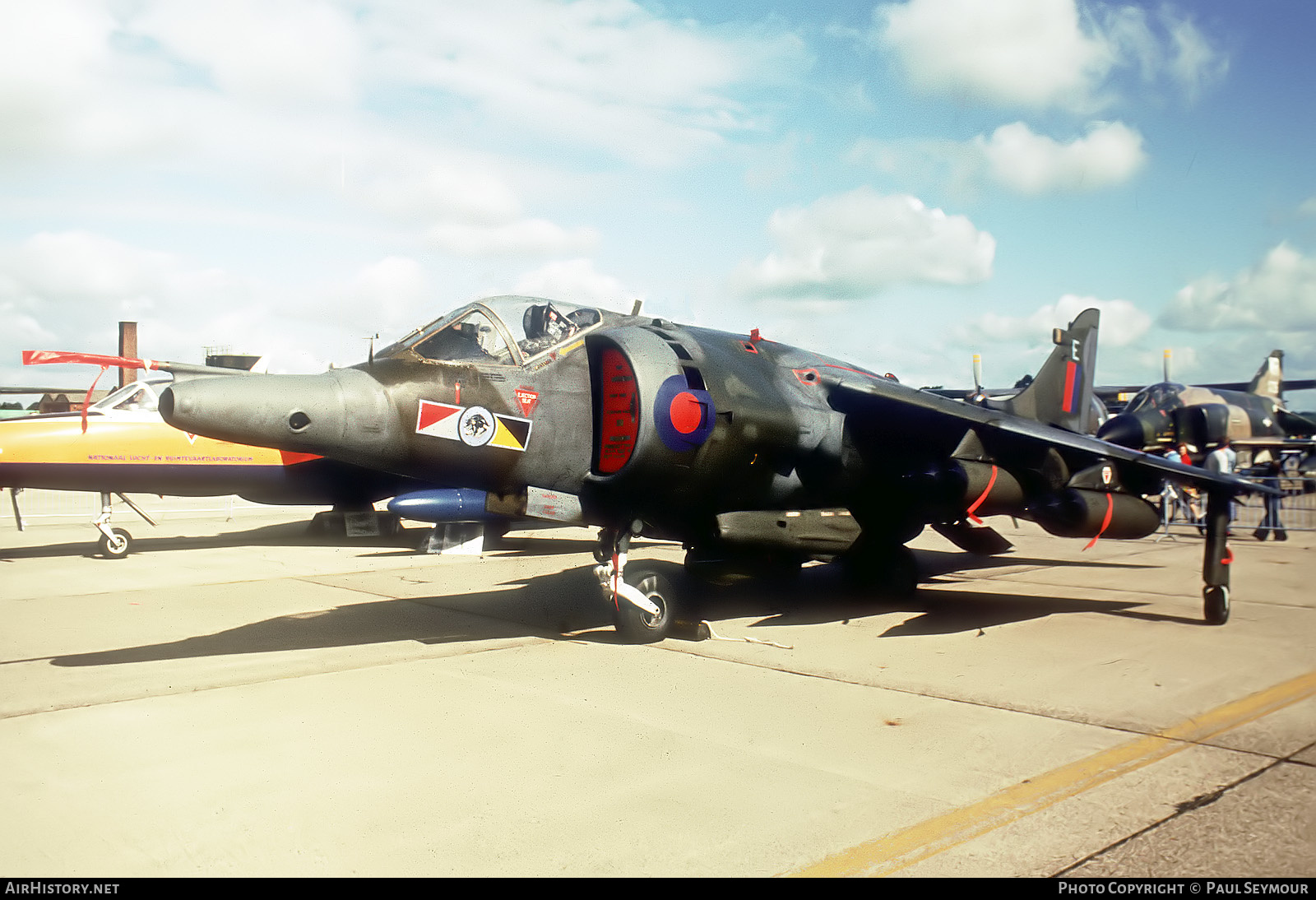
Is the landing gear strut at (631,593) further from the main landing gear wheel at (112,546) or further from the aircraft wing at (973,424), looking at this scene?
the main landing gear wheel at (112,546)

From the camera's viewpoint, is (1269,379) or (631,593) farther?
(1269,379)

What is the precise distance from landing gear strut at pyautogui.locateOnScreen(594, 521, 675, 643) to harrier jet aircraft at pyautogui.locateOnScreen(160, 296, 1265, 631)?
0.06 ft

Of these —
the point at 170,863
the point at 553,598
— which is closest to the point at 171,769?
the point at 170,863

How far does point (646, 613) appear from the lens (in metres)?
7.36

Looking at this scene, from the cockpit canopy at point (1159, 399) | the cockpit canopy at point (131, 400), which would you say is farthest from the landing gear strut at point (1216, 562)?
the cockpit canopy at point (1159, 399)

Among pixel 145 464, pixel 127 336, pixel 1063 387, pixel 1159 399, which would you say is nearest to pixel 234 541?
pixel 145 464

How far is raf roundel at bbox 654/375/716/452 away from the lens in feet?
22.6

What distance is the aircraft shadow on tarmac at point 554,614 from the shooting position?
7.29 meters

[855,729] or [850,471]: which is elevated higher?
[850,471]

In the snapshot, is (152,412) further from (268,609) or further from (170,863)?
(170,863)

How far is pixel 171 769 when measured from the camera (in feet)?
14.4

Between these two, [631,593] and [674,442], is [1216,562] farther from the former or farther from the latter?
[631,593]

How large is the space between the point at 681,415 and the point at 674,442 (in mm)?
213

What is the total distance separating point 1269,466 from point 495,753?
1048 inches
